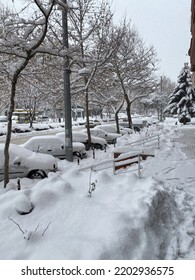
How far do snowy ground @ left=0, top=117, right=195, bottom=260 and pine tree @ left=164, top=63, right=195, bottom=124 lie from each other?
126ft

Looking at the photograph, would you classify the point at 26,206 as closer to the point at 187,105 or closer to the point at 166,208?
the point at 166,208

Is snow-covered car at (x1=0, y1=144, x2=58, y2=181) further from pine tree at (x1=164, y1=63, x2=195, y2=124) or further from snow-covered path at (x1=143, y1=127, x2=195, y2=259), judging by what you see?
pine tree at (x1=164, y1=63, x2=195, y2=124)

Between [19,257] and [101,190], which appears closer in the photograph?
[19,257]

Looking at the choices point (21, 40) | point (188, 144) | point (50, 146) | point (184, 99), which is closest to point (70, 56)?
point (21, 40)

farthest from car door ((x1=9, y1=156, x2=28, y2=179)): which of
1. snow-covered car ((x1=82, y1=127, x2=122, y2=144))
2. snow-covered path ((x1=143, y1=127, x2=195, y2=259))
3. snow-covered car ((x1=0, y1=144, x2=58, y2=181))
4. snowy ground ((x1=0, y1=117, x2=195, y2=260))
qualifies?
snow-covered car ((x1=82, y1=127, x2=122, y2=144))

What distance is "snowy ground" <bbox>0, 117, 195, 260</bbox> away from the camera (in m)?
3.67

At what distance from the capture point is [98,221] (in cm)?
441

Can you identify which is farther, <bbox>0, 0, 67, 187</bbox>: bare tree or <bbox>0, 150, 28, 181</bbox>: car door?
<bbox>0, 150, 28, 181</bbox>: car door

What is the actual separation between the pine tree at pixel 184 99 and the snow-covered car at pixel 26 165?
35618 millimetres

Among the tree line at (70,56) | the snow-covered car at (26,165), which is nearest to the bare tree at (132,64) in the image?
the tree line at (70,56)

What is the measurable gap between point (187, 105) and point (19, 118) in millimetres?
37889
